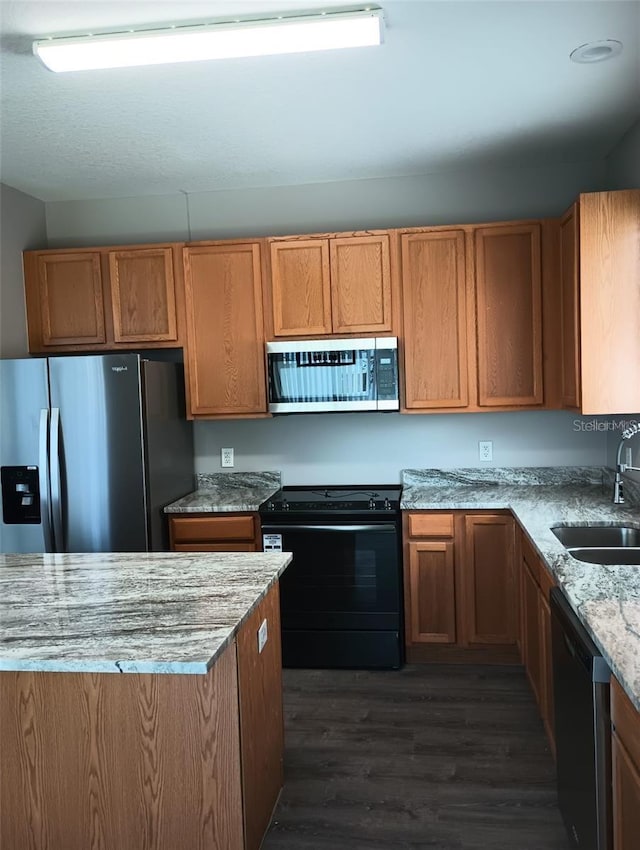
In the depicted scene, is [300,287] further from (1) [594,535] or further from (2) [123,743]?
Result: (2) [123,743]

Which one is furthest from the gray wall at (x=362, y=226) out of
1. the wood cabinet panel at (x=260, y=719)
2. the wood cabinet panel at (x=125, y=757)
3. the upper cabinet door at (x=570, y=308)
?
the wood cabinet panel at (x=125, y=757)

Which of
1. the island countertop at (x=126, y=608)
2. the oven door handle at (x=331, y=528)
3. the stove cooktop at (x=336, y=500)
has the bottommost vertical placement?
the oven door handle at (x=331, y=528)

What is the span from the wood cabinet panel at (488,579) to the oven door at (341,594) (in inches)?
14.1

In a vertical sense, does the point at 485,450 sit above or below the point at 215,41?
below

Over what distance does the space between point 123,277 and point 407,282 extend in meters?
1.62

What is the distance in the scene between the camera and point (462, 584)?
3531 mm

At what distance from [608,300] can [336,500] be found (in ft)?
5.51

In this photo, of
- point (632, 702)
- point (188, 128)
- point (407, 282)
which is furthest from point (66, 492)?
point (632, 702)

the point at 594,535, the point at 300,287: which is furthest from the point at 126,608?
the point at 300,287

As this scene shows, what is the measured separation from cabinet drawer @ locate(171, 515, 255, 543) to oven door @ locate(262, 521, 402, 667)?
0.12 meters

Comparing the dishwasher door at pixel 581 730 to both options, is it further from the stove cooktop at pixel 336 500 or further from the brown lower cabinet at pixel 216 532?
the brown lower cabinet at pixel 216 532

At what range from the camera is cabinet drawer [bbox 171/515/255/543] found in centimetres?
368

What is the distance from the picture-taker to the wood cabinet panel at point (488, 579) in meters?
3.46

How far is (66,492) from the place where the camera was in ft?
11.5
